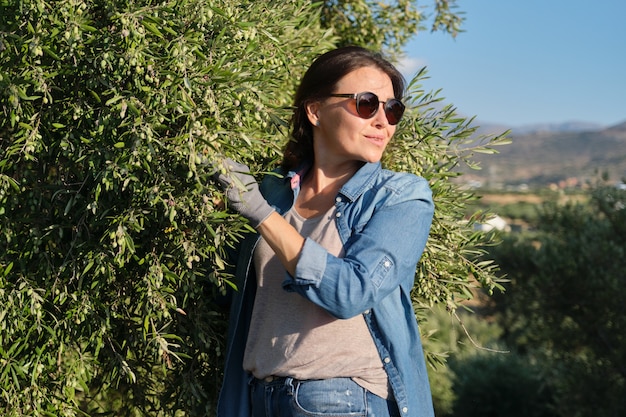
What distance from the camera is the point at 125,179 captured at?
2656 mm

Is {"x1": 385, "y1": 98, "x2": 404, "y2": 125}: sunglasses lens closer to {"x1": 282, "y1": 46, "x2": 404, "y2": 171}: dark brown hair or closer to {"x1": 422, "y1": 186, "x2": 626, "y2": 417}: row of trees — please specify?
{"x1": 282, "y1": 46, "x2": 404, "y2": 171}: dark brown hair

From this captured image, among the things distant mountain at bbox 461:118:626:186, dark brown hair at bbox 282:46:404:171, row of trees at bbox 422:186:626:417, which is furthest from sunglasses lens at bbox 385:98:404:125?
distant mountain at bbox 461:118:626:186

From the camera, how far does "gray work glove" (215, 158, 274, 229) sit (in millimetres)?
2682

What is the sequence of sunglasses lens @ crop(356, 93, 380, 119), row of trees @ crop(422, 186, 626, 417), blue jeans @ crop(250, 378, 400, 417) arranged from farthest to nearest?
row of trees @ crop(422, 186, 626, 417)
sunglasses lens @ crop(356, 93, 380, 119)
blue jeans @ crop(250, 378, 400, 417)

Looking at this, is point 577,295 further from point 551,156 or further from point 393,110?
point 551,156

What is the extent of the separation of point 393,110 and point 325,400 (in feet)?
4.01

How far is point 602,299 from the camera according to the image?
12.5 meters

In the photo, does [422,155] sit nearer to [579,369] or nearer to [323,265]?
[323,265]

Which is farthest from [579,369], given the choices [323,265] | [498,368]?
[323,265]

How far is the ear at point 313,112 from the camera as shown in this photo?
3406mm

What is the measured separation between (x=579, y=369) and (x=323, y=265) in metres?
11.3

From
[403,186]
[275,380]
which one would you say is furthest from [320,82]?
[275,380]

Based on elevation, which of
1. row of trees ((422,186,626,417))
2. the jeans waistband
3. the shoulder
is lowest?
row of trees ((422,186,626,417))

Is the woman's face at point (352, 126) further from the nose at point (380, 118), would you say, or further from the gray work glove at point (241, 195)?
the gray work glove at point (241, 195)
